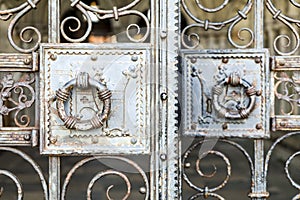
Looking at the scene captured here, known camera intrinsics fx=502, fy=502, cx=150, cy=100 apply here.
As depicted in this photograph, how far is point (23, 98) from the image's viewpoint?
56.7 inches

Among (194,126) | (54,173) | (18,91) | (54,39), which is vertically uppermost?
(54,39)

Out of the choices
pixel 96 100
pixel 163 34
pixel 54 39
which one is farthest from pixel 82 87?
pixel 163 34

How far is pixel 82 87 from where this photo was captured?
1.42 metres

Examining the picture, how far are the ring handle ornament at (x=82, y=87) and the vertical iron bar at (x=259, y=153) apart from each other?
0.46m

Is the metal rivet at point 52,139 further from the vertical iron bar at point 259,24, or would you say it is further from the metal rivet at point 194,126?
the vertical iron bar at point 259,24

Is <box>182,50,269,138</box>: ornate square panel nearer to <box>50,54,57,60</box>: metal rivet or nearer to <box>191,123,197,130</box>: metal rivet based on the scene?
<box>191,123,197,130</box>: metal rivet

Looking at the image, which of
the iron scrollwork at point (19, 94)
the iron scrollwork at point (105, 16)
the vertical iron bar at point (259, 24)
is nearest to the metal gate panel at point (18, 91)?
the iron scrollwork at point (19, 94)

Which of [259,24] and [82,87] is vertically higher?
[259,24]

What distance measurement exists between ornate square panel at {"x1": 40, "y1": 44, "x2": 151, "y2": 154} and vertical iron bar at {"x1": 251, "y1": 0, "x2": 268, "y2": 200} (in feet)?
1.07

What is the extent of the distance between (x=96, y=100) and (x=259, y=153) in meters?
0.50

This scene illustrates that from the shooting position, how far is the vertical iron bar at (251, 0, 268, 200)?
1468 millimetres

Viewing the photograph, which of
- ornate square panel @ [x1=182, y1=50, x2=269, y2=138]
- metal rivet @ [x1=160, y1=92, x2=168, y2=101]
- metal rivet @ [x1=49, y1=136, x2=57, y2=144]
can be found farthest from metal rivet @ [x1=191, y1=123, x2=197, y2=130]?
metal rivet @ [x1=49, y1=136, x2=57, y2=144]

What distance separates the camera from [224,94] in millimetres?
1483

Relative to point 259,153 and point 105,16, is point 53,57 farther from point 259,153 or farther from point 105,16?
point 259,153
